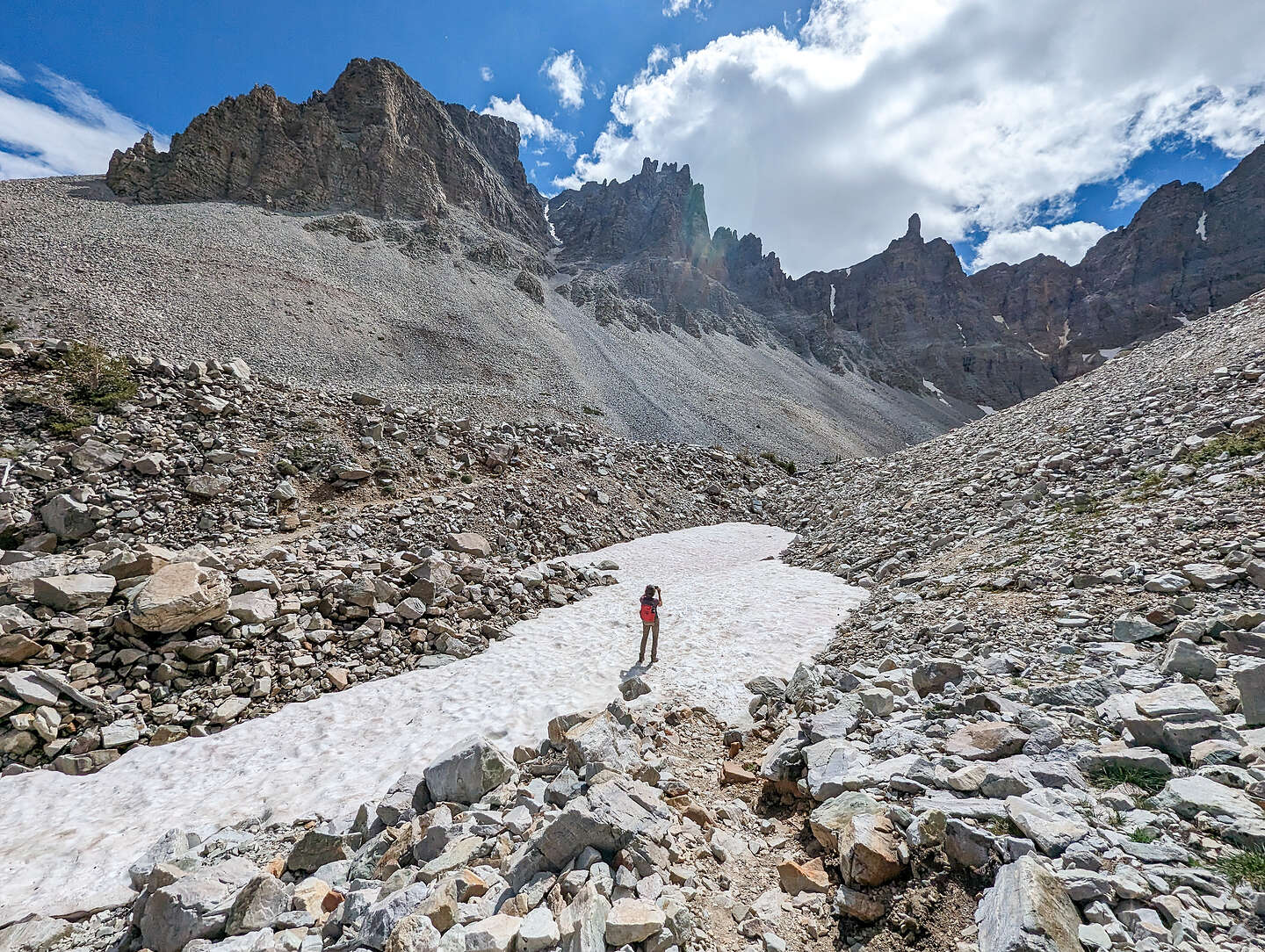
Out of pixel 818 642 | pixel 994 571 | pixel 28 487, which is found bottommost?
pixel 818 642

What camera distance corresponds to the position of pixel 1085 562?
28.8 ft

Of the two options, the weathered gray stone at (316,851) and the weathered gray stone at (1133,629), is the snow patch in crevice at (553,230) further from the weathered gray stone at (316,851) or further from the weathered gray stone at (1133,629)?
the weathered gray stone at (316,851)

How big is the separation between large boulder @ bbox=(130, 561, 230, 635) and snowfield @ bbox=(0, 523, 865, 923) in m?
2.22

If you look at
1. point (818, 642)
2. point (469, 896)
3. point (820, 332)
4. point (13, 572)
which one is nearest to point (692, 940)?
point (469, 896)

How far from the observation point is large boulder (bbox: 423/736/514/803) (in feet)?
19.2

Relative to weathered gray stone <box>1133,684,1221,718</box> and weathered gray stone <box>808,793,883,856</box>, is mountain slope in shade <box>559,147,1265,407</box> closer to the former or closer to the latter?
weathered gray stone <box>1133,684,1221,718</box>

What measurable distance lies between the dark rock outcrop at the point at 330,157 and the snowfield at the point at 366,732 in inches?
2946

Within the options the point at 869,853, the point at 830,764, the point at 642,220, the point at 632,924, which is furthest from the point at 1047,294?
the point at 632,924

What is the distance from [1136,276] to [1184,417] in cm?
15451

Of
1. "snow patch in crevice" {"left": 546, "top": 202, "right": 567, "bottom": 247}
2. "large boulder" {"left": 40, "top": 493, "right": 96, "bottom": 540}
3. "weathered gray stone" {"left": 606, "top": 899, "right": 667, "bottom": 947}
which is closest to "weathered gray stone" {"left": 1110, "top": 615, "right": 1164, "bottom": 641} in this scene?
"weathered gray stone" {"left": 606, "top": 899, "right": 667, "bottom": 947}

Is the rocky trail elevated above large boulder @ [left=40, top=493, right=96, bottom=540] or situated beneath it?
situated beneath

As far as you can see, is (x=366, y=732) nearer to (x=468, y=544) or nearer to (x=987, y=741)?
(x=468, y=544)

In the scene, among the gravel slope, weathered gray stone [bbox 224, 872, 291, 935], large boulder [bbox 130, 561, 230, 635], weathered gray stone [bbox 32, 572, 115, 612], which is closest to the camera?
weathered gray stone [bbox 224, 872, 291, 935]

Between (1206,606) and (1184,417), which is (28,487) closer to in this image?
(1206,606)
